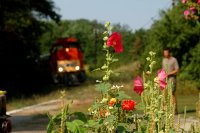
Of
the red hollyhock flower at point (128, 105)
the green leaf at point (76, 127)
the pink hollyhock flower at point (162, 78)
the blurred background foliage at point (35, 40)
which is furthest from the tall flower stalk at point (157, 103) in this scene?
the blurred background foliage at point (35, 40)

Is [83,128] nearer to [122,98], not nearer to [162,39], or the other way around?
[122,98]

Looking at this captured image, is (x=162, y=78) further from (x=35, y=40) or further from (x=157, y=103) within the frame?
(x=35, y=40)

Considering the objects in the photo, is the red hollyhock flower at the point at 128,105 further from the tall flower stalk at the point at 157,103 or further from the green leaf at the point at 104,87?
the green leaf at the point at 104,87

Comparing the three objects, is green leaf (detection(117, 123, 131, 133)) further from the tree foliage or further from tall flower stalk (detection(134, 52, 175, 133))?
the tree foliage

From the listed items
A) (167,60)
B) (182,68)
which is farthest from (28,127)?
(182,68)

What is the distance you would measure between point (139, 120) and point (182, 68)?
2831 cm

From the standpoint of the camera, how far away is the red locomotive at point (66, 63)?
4166 centimetres

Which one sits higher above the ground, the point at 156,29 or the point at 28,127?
the point at 156,29

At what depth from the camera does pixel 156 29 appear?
3525 cm

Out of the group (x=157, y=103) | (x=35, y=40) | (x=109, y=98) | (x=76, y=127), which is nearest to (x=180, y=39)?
(x=35, y=40)

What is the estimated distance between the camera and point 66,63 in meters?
42.2

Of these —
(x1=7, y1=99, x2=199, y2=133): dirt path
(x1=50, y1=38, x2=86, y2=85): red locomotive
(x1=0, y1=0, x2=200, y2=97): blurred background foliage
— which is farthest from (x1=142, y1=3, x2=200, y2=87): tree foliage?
(x1=7, y1=99, x2=199, y2=133): dirt path

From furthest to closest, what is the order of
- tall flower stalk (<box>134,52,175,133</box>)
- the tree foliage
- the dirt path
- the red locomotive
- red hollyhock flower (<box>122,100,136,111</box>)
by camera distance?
1. the red locomotive
2. the tree foliage
3. the dirt path
4. red hollyhock flower (<box>122,100,136,111</box>)
5. tall flower stalk (<box>134,52,175,133</box>)

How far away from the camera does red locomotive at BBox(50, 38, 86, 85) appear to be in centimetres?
4166
